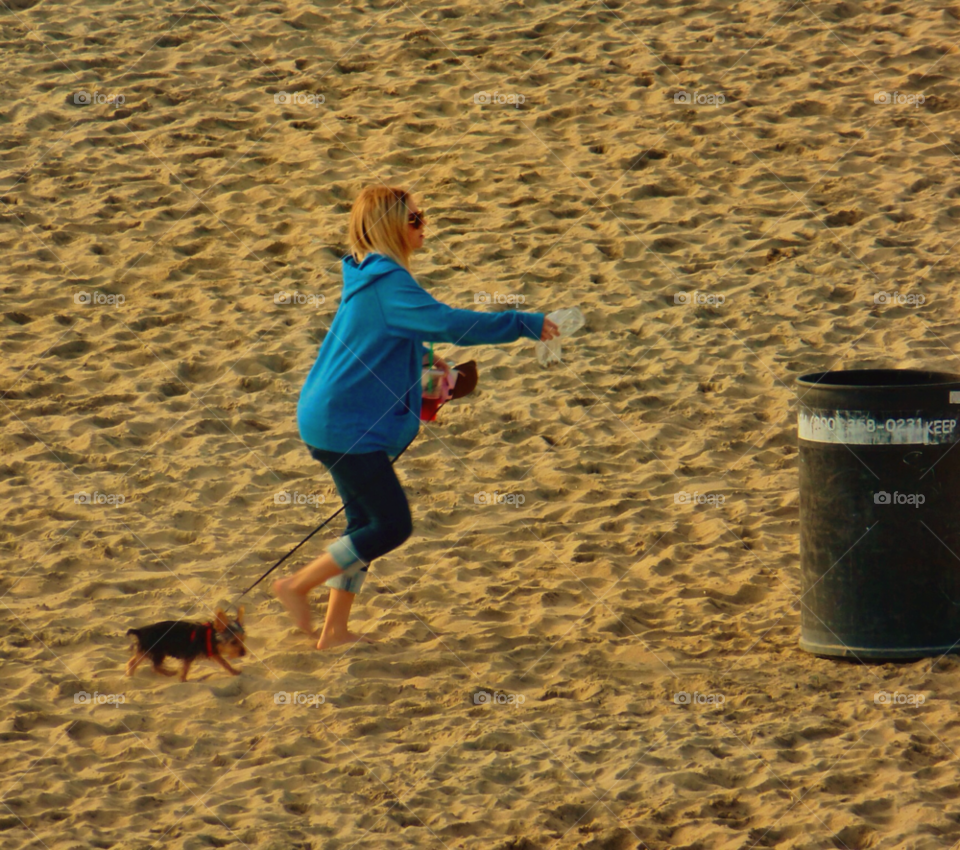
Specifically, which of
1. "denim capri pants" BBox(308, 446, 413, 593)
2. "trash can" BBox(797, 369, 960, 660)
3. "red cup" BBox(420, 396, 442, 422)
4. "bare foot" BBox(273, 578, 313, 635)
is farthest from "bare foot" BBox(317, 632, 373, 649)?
"trash can" BBox(797, 369, 960, 660)

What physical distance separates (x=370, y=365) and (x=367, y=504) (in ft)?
1.72

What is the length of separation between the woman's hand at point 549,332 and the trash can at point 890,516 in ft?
3.73

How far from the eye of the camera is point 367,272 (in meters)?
4.50

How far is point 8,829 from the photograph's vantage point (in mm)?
3557

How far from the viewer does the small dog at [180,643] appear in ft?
14.5

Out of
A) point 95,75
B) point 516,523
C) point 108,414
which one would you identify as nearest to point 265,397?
point 108,414

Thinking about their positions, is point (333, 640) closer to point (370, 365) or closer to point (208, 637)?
point (208, 637)

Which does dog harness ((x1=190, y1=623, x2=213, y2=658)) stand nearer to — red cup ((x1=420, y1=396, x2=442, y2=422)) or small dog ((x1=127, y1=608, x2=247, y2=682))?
small dog ((x1=127, y1=608, x2=247, y2=682))

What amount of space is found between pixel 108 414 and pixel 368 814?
12.8ft

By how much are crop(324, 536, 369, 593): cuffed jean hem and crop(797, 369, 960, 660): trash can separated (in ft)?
6.02

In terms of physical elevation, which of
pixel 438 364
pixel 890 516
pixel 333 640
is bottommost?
pixel 333 640

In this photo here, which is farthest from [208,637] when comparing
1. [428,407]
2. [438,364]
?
[438,364]

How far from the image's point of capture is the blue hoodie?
14.5ft

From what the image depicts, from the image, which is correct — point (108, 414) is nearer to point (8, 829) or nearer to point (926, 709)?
point (8, 829)
